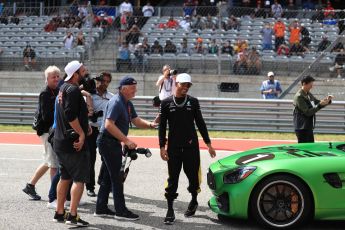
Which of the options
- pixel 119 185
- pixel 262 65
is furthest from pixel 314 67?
pixel 119 185

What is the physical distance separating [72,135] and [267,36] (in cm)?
1278

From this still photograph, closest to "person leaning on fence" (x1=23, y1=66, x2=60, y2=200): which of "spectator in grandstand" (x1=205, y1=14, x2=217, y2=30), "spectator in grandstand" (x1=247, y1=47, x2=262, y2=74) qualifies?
"spectator in grandstand" (x1=247, y1=47, x2=262, y2=74)

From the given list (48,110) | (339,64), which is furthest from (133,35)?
(48,110)

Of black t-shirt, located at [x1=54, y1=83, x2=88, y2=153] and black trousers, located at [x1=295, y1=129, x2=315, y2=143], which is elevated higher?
black t-shirt, located at [x1=54, y1=83, x2=88, y2=153]

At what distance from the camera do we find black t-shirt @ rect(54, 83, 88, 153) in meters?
6.59

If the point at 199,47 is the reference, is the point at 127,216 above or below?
below

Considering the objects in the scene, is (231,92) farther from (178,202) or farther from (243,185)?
(243,185)

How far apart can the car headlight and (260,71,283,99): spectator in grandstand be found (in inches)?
390

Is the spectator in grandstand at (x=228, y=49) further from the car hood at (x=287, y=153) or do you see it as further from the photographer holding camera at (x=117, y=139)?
the photographer holding camera at (x=117, y=139)

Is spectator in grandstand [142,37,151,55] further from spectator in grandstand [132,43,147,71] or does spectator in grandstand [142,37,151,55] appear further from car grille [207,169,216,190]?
car grille [207,169,216,190]

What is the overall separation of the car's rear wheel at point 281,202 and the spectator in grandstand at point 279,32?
38.5ft

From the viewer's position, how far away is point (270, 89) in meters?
16.5

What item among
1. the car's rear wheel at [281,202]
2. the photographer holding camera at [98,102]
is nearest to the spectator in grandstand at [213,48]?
the photographer holding camera at [98,102]

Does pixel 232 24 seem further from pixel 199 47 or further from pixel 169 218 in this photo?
pixel 169 218
